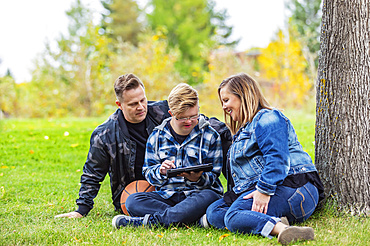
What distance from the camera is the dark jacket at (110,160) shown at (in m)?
3.81

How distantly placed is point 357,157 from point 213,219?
135cm

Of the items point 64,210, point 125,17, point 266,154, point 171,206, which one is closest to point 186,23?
point 125,17

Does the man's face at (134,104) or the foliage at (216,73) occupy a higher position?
the foliage at (216,73)

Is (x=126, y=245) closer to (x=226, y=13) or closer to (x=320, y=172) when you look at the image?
(x=320, y=172)

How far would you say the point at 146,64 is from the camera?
15180 mm

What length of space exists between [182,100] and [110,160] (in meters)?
1.10

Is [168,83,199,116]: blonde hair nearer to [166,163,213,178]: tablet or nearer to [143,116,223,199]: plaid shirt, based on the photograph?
[143,116,223,199]: plaid shirt

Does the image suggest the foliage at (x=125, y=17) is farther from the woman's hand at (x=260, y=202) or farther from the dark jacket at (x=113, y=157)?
the woman's hand at (x=260, y=202)

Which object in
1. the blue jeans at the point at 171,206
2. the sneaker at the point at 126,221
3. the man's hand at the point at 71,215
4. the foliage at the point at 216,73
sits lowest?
the man's hand at the point at 71,215

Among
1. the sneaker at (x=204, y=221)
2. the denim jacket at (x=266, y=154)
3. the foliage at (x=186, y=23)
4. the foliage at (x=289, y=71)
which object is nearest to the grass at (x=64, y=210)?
the sneaker at (x=204, y=221)

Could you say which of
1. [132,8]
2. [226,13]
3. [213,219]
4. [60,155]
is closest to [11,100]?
[60,155]

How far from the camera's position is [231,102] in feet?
10.5

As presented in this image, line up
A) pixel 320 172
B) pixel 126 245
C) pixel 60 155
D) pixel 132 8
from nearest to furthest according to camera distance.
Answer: pixel 126 245, pixel 320 172, pixel 60 155, pixel 132 8

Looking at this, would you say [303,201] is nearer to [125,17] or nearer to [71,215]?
[71,215]
